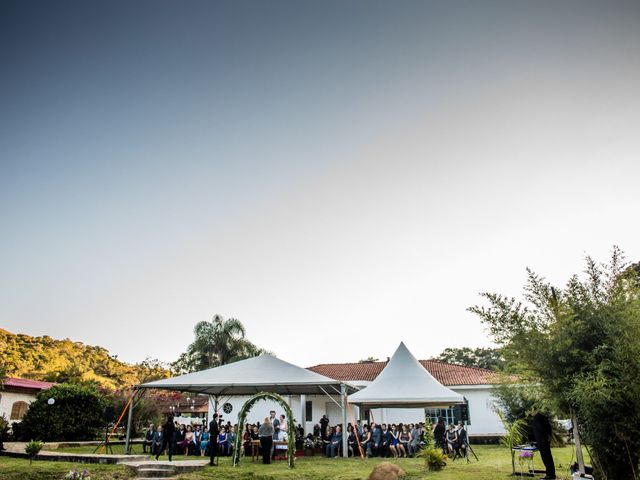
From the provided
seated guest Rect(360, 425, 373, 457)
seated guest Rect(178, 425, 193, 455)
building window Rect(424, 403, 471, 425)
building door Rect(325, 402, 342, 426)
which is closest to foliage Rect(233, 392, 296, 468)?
seated guest Rect(360, 425, 373, 457)

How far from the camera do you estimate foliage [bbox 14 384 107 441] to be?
20.0 metres

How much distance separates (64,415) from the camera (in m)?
20.3

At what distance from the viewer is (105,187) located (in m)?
14.1

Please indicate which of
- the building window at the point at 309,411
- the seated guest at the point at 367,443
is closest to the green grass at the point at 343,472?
the seated guest at the point at 367,443

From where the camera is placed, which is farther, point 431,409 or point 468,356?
point 468,356

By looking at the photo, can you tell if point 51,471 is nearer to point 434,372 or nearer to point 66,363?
point 434,372

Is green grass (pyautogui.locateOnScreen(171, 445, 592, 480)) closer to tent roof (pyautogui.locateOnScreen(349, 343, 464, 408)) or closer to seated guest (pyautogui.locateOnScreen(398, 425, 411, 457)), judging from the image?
tent roof (pyautogui.locateOnScreen(349, 343, 464, 408))

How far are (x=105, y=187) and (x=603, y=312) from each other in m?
13.8

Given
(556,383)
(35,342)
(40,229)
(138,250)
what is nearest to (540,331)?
(556,383)

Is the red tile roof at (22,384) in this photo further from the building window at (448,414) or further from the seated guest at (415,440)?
the building window at (448,414)

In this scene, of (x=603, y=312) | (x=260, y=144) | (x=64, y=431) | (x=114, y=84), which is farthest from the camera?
(x=64, y=431)

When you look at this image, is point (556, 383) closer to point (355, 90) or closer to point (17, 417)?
point (355, 90)

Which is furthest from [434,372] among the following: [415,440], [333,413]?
[415,440]

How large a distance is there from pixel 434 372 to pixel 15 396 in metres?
24.6
